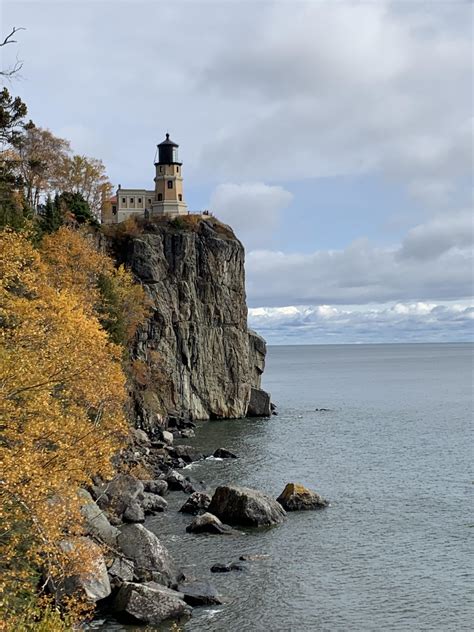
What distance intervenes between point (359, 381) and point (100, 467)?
16918cm

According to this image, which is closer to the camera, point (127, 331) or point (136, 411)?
point (127, 331)

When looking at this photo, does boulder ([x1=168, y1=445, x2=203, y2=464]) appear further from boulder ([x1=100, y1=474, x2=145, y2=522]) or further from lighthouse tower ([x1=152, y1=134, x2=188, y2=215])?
lighthouse tower ([x1=152, y1=134, x2=188, y2=215])

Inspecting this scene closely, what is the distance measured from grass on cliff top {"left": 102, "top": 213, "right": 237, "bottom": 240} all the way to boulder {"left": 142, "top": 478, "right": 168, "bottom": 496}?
50.2 metres

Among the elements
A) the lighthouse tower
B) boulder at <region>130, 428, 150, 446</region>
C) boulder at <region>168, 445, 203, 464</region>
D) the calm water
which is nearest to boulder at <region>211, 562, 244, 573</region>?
the calm water

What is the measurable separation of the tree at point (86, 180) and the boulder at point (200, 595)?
7173cm

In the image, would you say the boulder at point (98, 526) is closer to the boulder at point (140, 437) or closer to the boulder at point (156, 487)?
the boulder at point (156, 487)

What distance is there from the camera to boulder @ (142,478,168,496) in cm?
5220

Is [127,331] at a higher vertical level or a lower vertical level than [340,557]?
higher

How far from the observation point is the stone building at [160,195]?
4235 inches

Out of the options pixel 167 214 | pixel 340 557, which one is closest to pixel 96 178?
pixel 167 214

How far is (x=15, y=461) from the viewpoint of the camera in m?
18.6

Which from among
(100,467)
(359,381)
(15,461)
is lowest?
(359,381)

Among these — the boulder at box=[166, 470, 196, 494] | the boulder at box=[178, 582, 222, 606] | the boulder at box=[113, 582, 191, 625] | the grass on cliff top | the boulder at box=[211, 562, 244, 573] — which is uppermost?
the grass on cliff top

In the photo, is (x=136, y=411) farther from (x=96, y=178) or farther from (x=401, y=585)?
(x=401, y=585)
